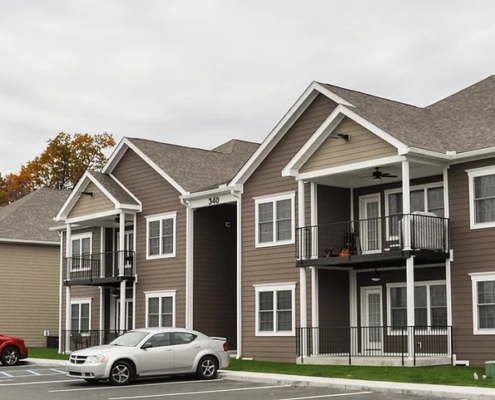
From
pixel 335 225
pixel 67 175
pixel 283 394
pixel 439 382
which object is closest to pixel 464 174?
pixel 335 225

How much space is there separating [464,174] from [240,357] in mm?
10365

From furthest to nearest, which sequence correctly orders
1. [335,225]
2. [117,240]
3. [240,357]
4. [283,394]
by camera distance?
[117,240]
[240,357]
[335,225]
[283,394]

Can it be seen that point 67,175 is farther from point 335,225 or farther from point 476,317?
point 476,317

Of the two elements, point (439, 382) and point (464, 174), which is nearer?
point (439, 382)

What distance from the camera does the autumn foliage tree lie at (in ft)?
223

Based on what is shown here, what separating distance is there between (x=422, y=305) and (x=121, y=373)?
9999mm

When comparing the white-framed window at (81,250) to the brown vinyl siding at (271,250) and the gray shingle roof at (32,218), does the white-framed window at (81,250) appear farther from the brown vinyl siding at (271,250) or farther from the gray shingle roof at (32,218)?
the brown vinyl siding at (271,250)

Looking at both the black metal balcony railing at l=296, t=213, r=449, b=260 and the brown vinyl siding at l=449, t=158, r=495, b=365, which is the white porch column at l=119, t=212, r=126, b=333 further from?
the brown vinyl siding at l=449, t=158, r=495, b=365

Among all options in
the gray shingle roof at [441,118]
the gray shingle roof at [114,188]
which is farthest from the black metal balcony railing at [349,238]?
the gray shingle roof at [114,188]

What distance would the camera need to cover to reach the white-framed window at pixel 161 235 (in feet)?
116

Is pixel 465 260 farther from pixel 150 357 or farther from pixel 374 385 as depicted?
pixel 150 357

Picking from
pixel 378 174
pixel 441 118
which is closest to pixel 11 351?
pixel 378 174

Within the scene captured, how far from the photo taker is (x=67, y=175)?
68.2 meters

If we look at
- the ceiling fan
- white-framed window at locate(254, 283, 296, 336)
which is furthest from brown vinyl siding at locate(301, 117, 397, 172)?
white-framed window at locate(254, 283, 296, 336)
